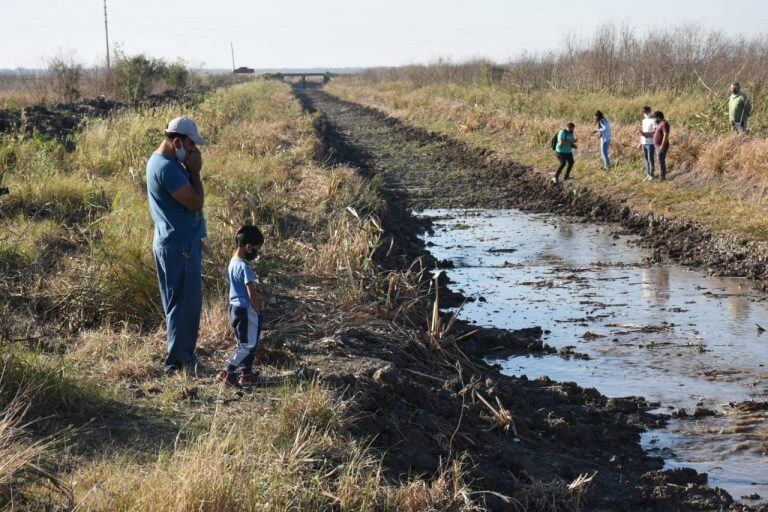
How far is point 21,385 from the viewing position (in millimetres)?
5656

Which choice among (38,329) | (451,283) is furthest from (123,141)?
(38,329)

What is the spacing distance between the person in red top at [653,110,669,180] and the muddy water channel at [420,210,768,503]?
2.43 meters

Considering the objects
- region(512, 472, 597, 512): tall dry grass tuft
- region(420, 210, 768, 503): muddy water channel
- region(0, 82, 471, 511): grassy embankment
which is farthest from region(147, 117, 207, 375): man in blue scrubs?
region(420, 210, 768, 503): muddy water channel

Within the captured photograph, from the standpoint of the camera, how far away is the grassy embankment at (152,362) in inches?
175

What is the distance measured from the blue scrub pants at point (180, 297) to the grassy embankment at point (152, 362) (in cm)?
22

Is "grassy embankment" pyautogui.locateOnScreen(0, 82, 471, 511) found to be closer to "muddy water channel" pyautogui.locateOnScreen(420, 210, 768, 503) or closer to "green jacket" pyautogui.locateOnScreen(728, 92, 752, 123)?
"muddy water channel" pyautogui.locateOnScreen(420, 210, 768, 503)

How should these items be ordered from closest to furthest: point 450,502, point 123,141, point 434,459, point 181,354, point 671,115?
point 450,502
point 434,459
point 181,354
point 123,141
point 671,115

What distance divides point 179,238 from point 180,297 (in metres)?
0.42

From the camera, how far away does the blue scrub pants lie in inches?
257

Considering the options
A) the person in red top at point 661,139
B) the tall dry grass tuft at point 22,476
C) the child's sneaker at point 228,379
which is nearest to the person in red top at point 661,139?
the person in red top at point 661,139

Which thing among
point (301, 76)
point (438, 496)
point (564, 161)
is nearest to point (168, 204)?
point (438, 496)

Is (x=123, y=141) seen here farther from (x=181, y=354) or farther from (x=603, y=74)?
(x=603, y=74)

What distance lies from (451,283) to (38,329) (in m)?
6.26

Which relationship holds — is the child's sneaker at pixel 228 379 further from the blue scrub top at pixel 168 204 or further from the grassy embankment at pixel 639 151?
the grassy embankment at pixel 639 151
